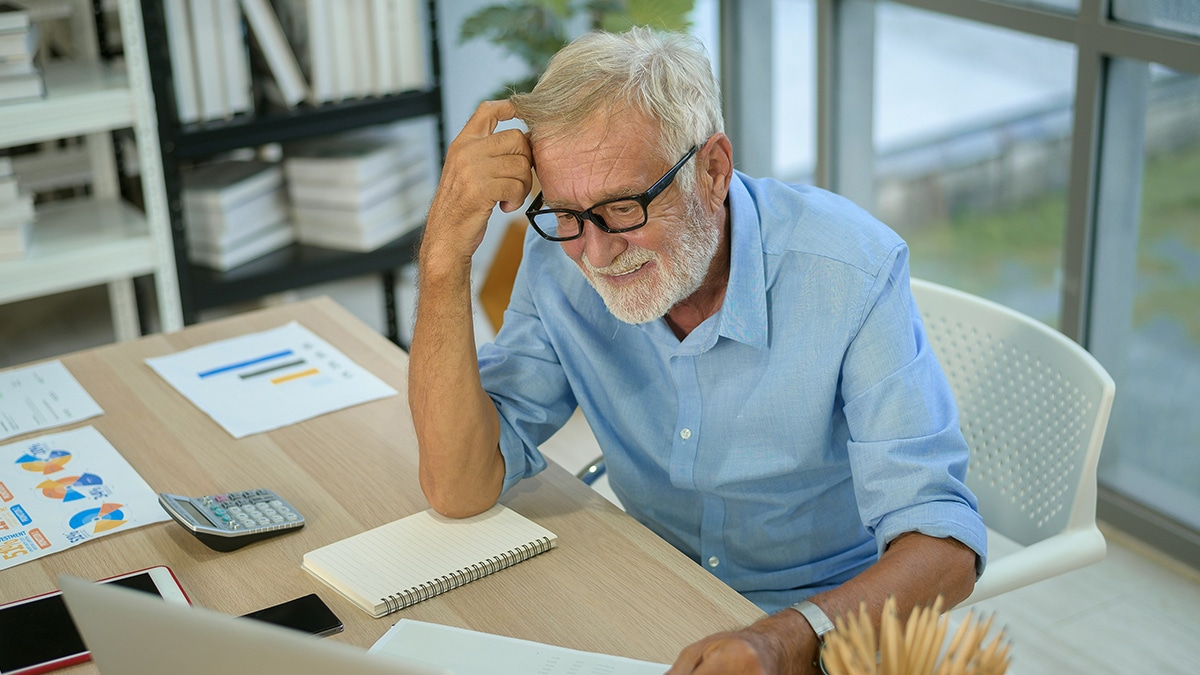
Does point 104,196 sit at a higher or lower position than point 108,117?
lower

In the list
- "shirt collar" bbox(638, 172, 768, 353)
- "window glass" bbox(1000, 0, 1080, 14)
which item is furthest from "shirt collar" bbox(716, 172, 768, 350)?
"window glass" bbox(1000, 0, 1080, 14)

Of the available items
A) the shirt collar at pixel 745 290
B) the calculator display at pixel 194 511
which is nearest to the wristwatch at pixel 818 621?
the shirt collar at pixel 745 290

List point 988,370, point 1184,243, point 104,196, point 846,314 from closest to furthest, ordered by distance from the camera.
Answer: point 846,314 < point 988,370 < point 1184,243 < point 104,196

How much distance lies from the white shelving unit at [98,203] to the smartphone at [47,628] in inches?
67.2

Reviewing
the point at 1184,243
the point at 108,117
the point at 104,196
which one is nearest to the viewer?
the point at 1184,243

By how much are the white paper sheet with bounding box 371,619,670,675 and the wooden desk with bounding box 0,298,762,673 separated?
0.02m

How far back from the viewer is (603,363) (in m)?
1.63

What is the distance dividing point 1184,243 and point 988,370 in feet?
3.50

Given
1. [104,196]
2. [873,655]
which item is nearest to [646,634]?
[873,655]

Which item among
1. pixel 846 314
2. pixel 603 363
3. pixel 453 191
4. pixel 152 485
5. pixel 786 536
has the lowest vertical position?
A: pixel 786 536

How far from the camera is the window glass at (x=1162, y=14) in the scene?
228cm

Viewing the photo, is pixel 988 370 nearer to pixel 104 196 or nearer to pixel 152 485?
pixel 152 485

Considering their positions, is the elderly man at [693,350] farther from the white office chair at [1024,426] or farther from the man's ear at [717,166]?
the white office chair at [1024,426]

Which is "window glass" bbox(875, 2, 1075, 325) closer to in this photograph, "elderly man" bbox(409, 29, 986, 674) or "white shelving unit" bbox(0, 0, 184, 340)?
"elderly man" bbox(409, 29, 986, 674)
